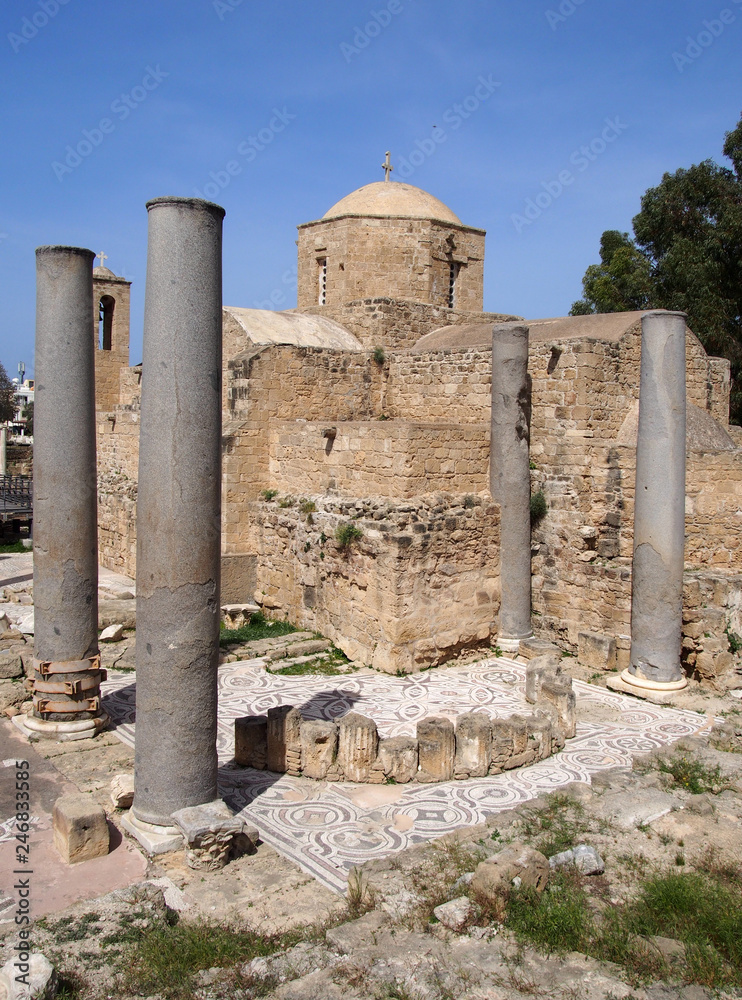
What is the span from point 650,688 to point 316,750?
4.42m

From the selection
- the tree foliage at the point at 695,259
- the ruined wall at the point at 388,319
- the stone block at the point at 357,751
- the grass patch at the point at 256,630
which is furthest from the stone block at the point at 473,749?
the tree foliage at the point at 695,259

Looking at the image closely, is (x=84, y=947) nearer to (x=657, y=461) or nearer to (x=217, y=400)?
(x=217, y=400)

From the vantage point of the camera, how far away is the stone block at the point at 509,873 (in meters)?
4.38

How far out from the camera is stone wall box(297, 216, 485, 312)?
15242 mm

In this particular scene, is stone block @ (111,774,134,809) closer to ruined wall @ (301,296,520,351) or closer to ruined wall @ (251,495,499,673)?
ruined wall @ (251,495,499,673)

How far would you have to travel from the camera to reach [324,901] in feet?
16.0

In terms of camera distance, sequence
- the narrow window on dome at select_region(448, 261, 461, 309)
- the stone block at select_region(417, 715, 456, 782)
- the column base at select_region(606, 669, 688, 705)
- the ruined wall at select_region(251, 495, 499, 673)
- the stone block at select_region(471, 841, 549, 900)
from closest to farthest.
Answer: the stone block at select_region(471, 841, 549, 900) → the stone block at select_region(417, 715, 456, 782) → the column base at select_region(606, 669, 688, 705) → the ruined wall at select_region(251, 495, 499, 673) → the narrow window on dome at select_region(448, 261, 461, 309)

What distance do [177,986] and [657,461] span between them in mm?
7627

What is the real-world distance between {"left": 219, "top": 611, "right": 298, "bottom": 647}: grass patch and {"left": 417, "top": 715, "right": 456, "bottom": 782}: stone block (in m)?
4.59

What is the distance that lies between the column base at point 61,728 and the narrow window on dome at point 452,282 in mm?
11179

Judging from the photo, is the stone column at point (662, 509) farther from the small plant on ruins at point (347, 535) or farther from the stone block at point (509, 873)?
the stone block at point (509, 873)

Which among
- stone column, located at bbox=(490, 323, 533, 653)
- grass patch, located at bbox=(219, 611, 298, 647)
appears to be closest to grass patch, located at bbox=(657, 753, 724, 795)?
stone column, located at bbox=(490, 323, 533, 653)

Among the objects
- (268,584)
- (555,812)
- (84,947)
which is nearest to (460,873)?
(555,812)

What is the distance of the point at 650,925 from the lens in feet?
13.7
